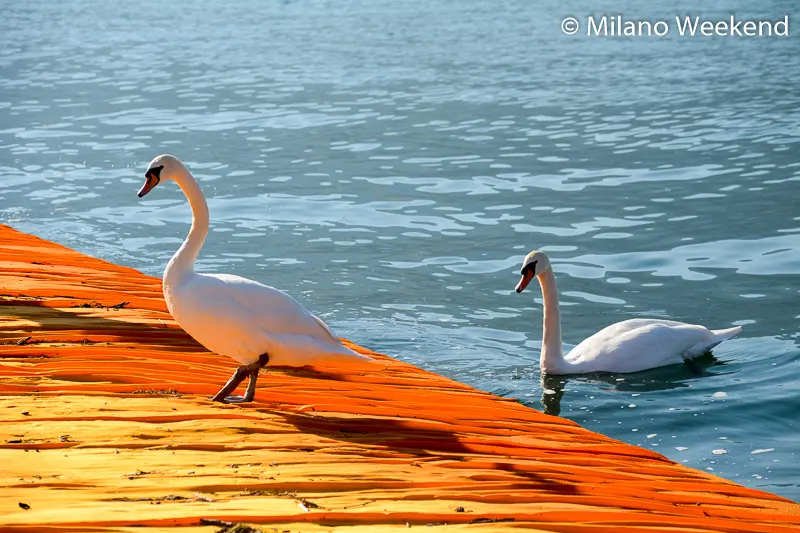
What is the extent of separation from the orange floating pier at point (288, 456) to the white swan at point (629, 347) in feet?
6.98

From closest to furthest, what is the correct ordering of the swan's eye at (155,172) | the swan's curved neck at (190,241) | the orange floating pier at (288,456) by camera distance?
the orange floating pier at (288,456), the swan's curved neck at (190,241), the swan's eye at (155,172)

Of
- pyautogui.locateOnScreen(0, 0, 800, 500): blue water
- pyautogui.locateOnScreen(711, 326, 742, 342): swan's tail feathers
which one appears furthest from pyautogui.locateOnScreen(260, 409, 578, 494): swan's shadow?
pyautogui.locateOnScreen(711, 326, 742, 342): swan's tail feathers

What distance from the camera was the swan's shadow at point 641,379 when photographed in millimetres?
8523

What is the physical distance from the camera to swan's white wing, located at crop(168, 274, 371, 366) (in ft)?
17.5

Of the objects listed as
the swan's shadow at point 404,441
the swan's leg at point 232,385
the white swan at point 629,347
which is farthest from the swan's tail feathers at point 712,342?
the swan's leg at point 232,385

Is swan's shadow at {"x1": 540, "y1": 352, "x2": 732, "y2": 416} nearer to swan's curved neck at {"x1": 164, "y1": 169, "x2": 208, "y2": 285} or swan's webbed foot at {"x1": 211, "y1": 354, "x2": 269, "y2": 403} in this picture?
swan's webbed foot at {"x1": 211, "y1": 354, "x2": 269, "y2": 403}

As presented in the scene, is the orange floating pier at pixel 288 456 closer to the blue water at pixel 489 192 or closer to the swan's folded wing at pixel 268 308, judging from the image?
the swan's folded wing at pixel 268 308

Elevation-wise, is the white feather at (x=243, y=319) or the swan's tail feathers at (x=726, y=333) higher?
the white feather at (x=243, y=319)

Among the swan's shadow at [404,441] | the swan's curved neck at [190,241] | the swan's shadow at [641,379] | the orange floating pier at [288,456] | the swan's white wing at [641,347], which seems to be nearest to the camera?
the orange floating pier at [288,456]

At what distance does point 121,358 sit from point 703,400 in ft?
14.1

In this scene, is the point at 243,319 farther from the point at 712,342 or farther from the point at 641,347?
the point at 712,342

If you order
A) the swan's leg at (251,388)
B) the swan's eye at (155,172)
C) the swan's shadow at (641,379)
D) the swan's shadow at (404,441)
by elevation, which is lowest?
the swan's shadow at (641,379)

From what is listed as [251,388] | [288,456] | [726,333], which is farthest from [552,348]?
[288,456]

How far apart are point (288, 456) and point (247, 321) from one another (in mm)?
979
